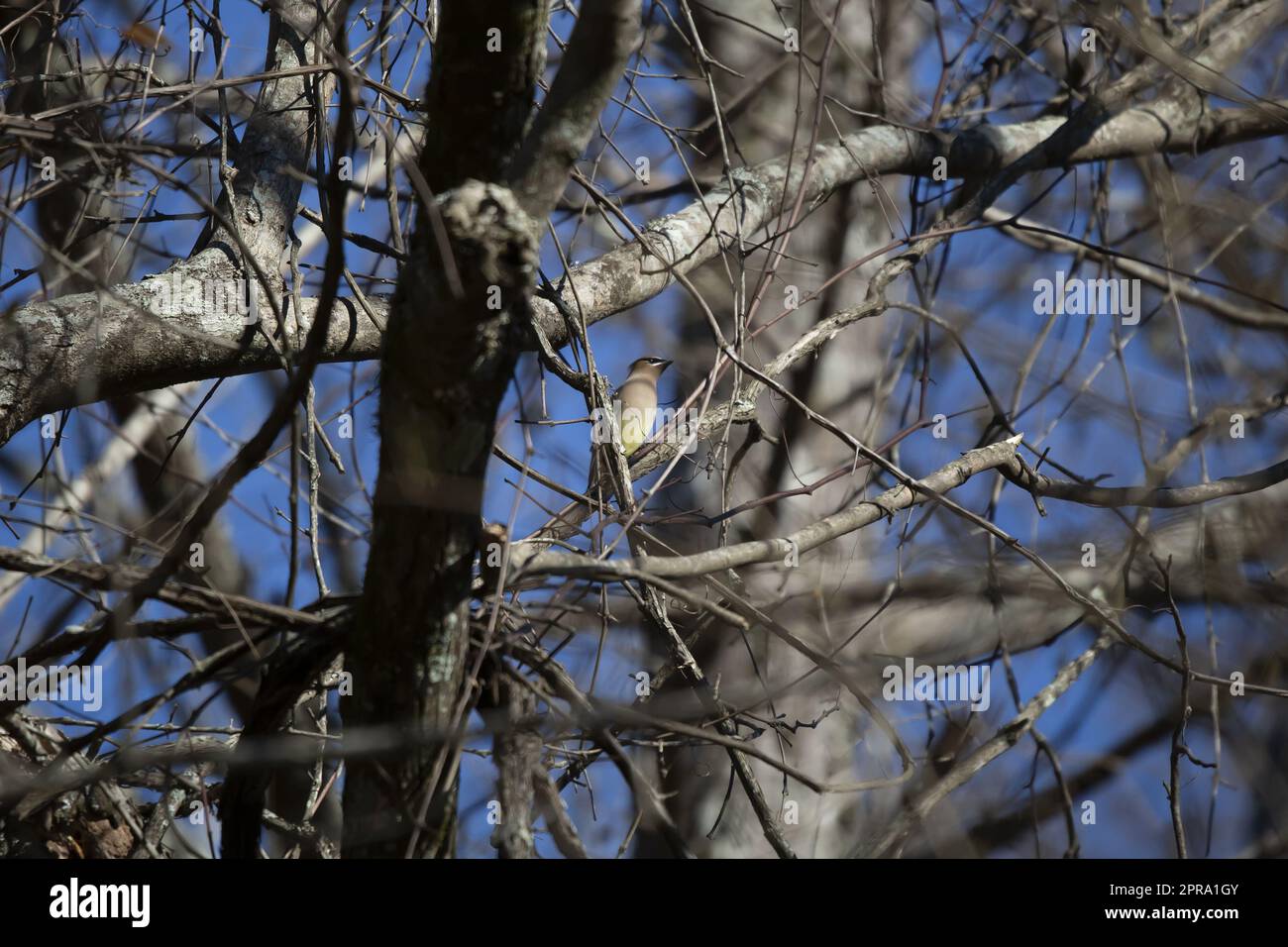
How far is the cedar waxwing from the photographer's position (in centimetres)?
515

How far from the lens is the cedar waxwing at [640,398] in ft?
16.9

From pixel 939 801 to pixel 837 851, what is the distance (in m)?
2.34

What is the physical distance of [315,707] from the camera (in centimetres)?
299

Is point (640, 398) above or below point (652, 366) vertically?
below

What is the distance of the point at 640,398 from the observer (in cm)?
519

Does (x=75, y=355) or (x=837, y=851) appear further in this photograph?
(x=837, y=851)

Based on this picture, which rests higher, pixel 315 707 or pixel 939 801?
pixel 315 707
